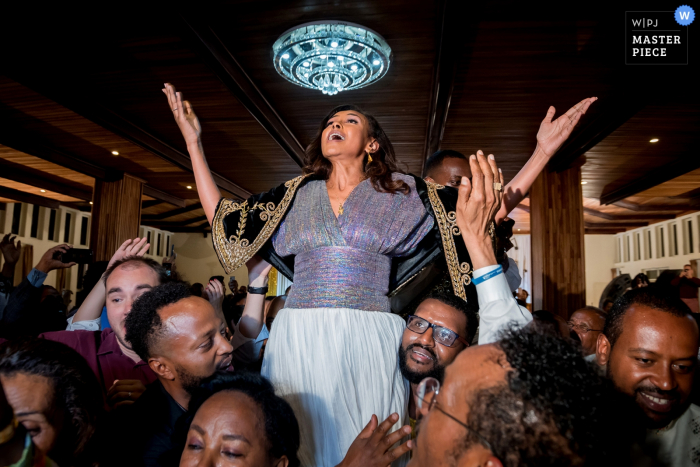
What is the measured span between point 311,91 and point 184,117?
2.79 metres

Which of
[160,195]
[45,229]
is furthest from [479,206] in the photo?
[45,229]

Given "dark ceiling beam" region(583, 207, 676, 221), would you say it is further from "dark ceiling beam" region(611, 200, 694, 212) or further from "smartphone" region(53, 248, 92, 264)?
"smartphone" region(53, 248, 92, 264)

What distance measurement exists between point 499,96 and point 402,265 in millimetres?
3439

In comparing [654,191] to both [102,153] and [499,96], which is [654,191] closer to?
[499,96]

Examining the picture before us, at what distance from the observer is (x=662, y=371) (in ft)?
5.26

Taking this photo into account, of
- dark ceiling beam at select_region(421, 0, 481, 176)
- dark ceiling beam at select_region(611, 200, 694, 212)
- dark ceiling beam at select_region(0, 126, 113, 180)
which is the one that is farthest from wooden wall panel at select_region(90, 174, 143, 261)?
dark ceiling beam at select_region(611, 200, 694, 212)

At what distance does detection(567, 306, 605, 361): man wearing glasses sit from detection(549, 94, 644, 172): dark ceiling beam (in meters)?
2.25

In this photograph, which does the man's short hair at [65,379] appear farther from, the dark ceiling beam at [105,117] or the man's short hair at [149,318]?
the dark ceiling beam at [105,117]

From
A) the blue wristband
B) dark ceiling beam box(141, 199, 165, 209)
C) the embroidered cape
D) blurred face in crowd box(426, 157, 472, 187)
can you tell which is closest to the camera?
the blue wristband

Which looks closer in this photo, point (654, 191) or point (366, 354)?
point (366, 354)

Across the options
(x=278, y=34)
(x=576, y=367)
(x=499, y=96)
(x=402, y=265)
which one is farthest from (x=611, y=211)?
(x=576, y=367)

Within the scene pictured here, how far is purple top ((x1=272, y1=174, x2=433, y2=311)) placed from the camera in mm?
1695

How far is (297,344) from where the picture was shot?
166cm

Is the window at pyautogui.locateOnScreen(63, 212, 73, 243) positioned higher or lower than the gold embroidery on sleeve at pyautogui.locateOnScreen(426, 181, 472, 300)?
higher
